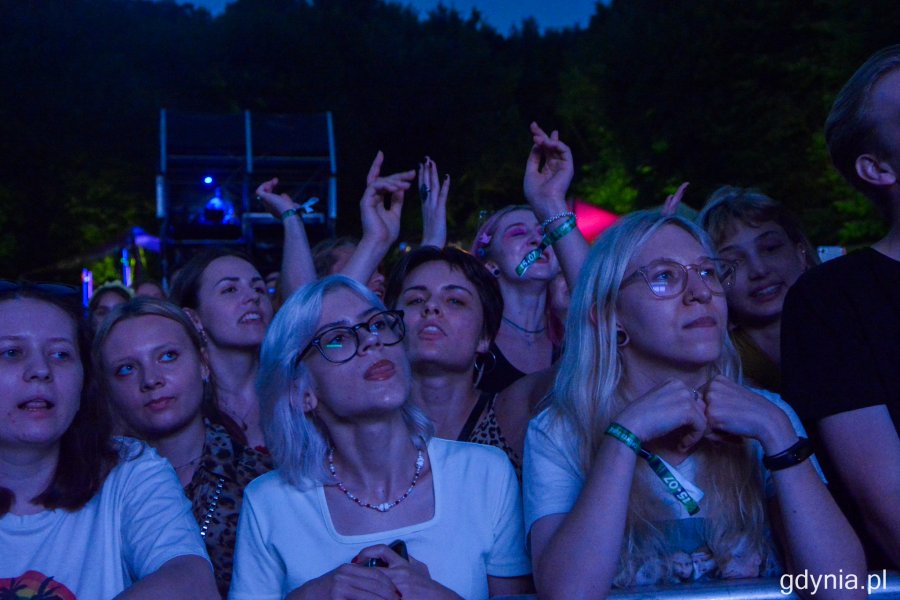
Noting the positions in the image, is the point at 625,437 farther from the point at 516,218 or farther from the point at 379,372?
the point at 516,218

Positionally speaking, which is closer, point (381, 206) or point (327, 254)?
point (381, 206)

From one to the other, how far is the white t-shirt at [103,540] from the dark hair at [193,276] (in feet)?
5.86

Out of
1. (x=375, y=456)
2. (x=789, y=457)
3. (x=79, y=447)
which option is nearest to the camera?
(x=789, y=457)

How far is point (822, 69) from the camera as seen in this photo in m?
17.2

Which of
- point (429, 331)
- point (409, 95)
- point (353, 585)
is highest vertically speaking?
point (409, 95)

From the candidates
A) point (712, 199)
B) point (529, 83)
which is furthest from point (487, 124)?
point (712, 199)

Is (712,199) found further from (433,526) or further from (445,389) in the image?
(433,526)

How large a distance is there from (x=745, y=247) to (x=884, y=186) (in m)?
0.99

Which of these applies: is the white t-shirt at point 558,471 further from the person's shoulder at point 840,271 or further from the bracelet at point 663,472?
the person's shoulder at point 840,271

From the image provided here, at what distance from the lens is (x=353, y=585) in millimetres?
2068

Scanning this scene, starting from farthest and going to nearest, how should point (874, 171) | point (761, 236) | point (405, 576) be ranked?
point (761, 236)
point (874, 171)
point (405, 576)

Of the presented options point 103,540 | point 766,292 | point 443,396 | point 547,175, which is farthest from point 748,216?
point 103,540

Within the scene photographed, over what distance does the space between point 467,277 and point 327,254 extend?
→ 4.92ft

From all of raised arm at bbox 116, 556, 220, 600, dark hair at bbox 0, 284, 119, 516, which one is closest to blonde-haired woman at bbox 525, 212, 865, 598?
raised arm at bbox 116, 556, 220, 600
